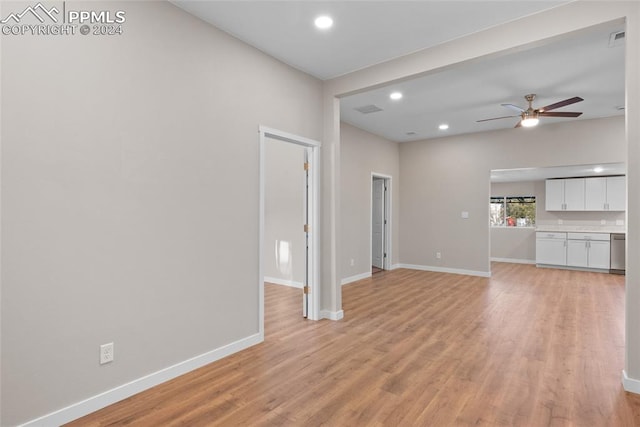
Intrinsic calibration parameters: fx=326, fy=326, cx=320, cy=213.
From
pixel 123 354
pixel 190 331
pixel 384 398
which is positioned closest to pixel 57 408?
pixel 123 354

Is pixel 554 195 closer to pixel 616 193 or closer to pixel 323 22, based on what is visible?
pixel 616 193

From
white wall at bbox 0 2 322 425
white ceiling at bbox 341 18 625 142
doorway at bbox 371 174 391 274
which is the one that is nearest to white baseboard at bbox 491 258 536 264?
doorway at bbox 371 174 391 274

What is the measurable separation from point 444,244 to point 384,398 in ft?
18.5

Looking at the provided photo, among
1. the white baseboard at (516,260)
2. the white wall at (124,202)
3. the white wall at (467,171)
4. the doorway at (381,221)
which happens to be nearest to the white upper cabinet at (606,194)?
the white baseboard at (516,260)

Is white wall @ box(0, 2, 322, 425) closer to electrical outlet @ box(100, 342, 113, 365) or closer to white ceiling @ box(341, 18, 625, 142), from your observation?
electrical outlet @ box(100, 342, 113, 365)

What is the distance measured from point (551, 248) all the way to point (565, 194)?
148cm

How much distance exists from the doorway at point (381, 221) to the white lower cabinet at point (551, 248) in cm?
407

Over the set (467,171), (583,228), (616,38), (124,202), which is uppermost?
(616,38)

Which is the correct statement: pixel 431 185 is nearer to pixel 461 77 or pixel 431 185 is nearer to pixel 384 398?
pixel 461 77

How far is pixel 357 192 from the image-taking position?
6.61 m

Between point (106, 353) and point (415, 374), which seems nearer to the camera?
point (106, 353)

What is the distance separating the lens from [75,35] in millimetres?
2115

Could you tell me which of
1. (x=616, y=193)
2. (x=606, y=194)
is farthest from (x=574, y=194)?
(x=616, y=193)

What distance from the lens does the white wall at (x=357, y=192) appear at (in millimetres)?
6297
